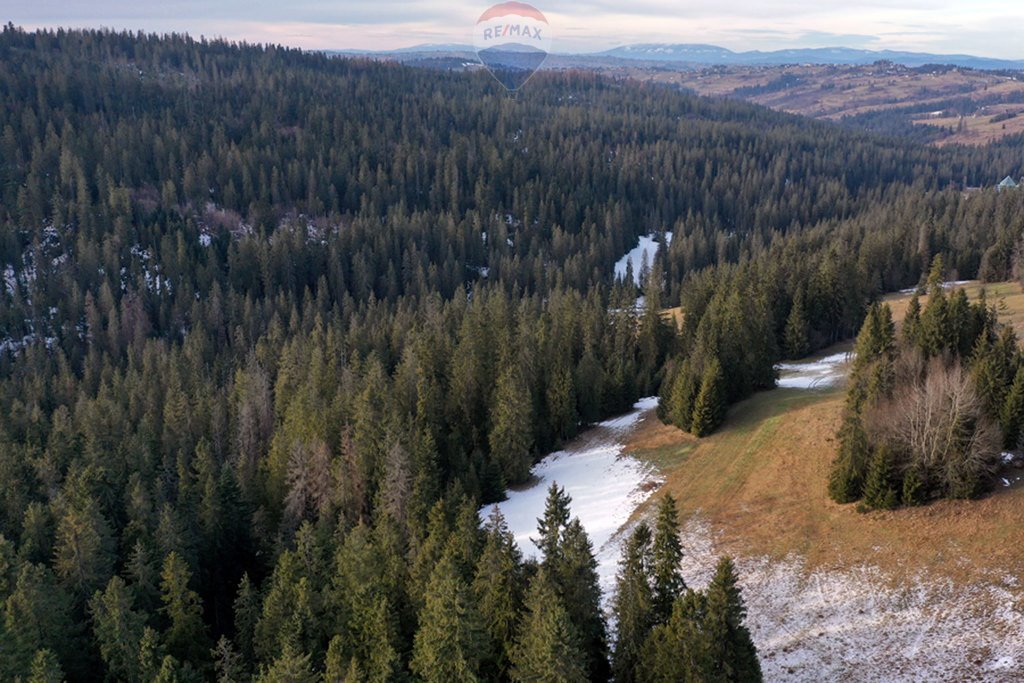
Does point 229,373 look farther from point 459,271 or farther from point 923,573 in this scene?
point 923,573

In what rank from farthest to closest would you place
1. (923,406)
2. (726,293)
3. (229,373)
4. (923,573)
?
(229,373)
(726,293)
(923,406)
(923,573)

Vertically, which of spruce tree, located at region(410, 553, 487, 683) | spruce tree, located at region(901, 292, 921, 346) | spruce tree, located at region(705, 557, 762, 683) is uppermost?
spruce tree, located at region(901, 292, 921, 346)

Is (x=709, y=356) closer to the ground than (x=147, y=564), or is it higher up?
higher up

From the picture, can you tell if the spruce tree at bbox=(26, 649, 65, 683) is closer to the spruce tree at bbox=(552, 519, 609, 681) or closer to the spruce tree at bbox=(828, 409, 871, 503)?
the spruce tree at bbox=(552, 519, 609, 681)

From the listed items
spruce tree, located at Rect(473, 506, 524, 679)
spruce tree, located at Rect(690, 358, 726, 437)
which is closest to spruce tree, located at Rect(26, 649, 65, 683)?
spruce tree, located at Rect(473, 506, 524, 679)

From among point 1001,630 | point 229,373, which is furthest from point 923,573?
point 229,373

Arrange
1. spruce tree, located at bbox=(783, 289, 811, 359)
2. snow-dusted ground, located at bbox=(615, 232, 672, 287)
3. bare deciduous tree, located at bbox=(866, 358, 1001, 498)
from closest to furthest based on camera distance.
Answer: bare deciduous tree, located at bbox=(866, 358, 1001, 498) < spruce tree, located at bbox=(783, 289, 811, 359) < snow-dusted ground, located at bbox=(615, 232, 672, 287)

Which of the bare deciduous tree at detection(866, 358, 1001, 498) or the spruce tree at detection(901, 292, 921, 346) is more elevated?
the spruce tree at detection(901, 292, 921, 346)
